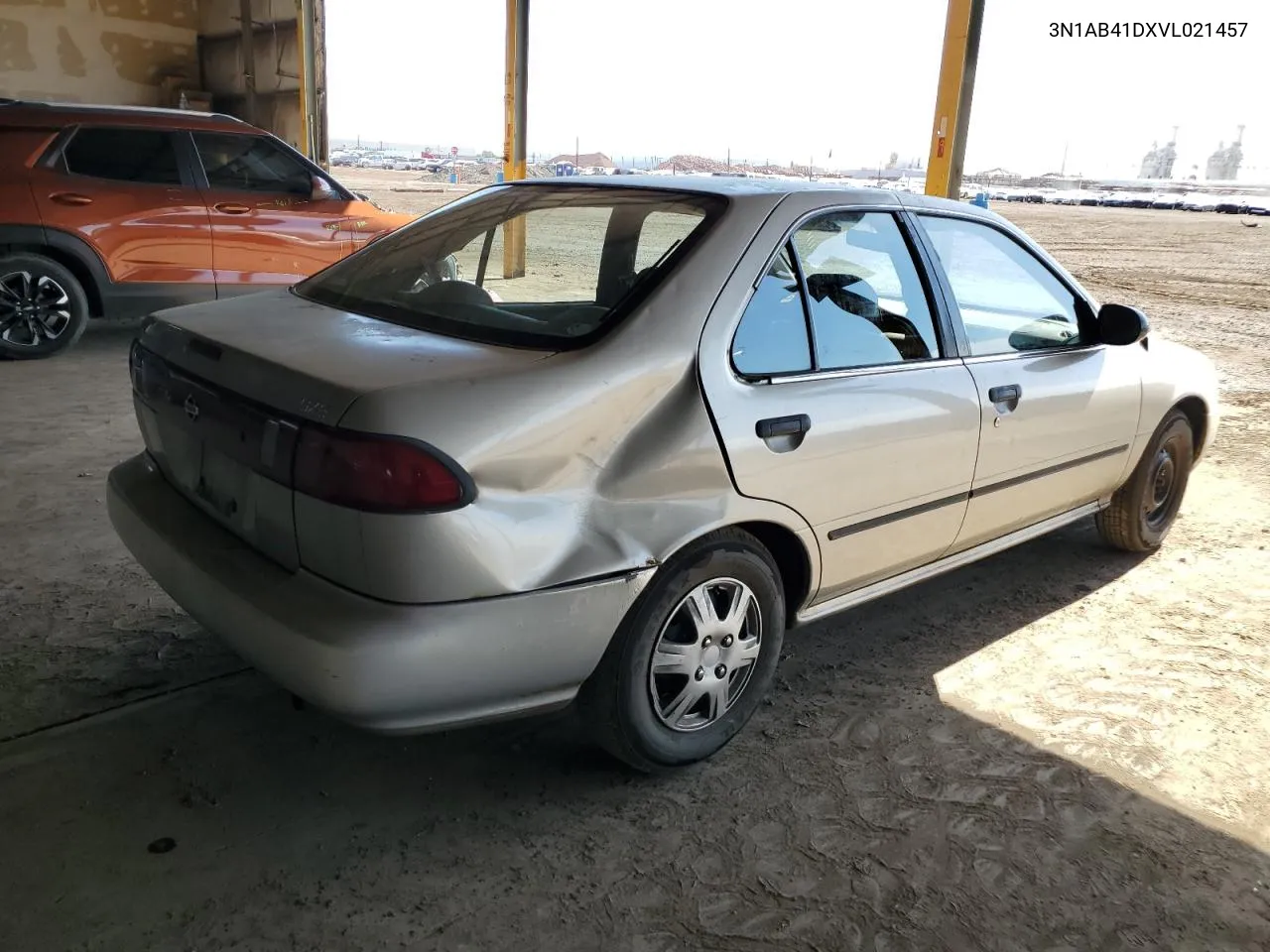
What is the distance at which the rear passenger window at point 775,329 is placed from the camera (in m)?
2.65

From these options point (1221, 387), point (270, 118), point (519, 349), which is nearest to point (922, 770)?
point (519, 349)

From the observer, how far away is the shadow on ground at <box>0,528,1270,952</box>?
2199mm

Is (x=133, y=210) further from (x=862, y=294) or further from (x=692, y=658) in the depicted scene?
(x=692, y=658)

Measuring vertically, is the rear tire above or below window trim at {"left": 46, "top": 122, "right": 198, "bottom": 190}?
below

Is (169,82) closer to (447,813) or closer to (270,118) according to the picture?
(270,118)

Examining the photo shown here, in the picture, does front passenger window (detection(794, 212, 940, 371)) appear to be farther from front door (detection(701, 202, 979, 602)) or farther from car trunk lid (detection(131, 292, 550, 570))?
car trunk lid (detection(131, 292, 550, 570))

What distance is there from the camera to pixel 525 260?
378 centimetres

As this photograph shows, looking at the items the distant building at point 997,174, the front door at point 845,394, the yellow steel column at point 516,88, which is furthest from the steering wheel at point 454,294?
the distant building at point 997,174

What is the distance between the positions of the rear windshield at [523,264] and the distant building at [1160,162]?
453ft

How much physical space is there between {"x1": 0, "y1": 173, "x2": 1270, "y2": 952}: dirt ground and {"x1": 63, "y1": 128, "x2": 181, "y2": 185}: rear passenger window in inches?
171

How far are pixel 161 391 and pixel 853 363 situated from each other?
6.24ft

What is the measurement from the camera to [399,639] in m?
2.10

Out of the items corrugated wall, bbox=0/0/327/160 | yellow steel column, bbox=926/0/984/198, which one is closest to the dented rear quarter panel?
A: yellow steel column, bbox=926/0/984/198

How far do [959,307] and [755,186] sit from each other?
0.85 meters
